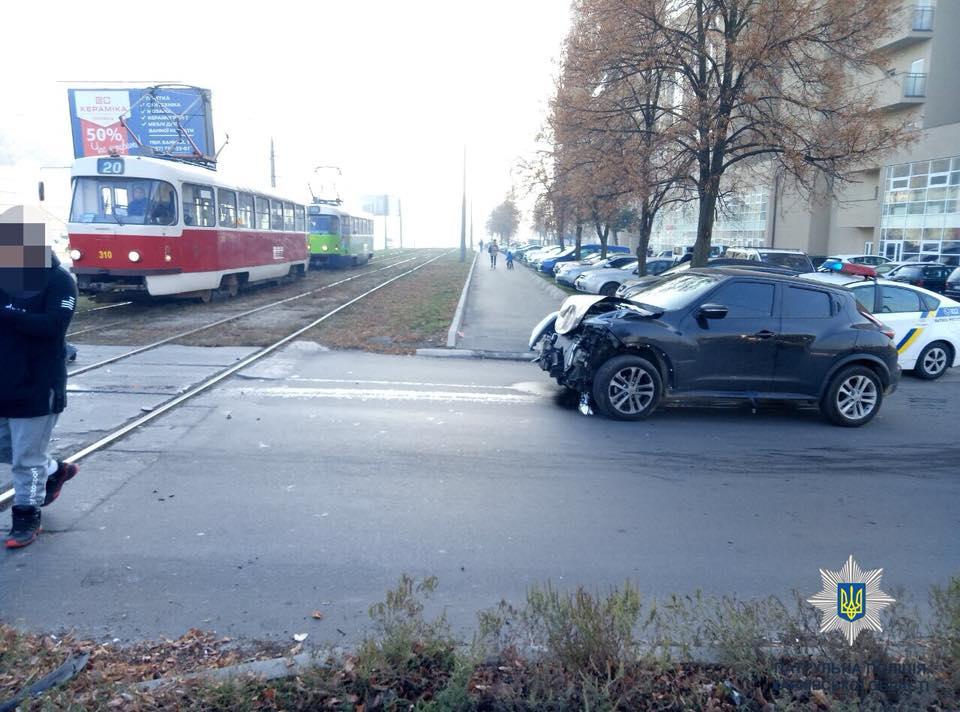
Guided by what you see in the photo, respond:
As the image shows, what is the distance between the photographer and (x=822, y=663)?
3299mm

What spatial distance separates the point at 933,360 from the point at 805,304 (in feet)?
16.5

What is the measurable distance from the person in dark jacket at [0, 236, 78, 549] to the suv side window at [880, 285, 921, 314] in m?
12.1

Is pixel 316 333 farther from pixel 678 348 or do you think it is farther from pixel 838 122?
pixel 838 122

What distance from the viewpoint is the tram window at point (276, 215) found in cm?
2427

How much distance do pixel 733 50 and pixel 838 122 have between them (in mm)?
2875

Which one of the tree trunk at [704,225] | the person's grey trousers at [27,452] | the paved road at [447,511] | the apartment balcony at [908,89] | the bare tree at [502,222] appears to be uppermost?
the apartment balcony at [908,89]

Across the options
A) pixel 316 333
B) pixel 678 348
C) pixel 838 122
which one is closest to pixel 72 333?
pixel 316 333

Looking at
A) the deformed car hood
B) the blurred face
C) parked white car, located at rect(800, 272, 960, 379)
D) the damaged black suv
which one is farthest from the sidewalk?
the blurred face

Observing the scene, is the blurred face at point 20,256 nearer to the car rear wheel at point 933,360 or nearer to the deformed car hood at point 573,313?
the deformed car hood at point 573,313

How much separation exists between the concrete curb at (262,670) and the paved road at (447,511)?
50 cm

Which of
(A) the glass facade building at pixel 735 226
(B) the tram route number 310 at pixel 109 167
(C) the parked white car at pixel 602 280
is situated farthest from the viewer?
(A) the glass facade building at pixel 735 226

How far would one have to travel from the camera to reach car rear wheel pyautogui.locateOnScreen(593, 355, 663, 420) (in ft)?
28.3

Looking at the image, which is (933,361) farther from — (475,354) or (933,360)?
(475,354)

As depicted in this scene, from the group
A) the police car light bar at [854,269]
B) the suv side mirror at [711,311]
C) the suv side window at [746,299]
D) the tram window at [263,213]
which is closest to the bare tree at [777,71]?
the police car light bar at [854,269]
